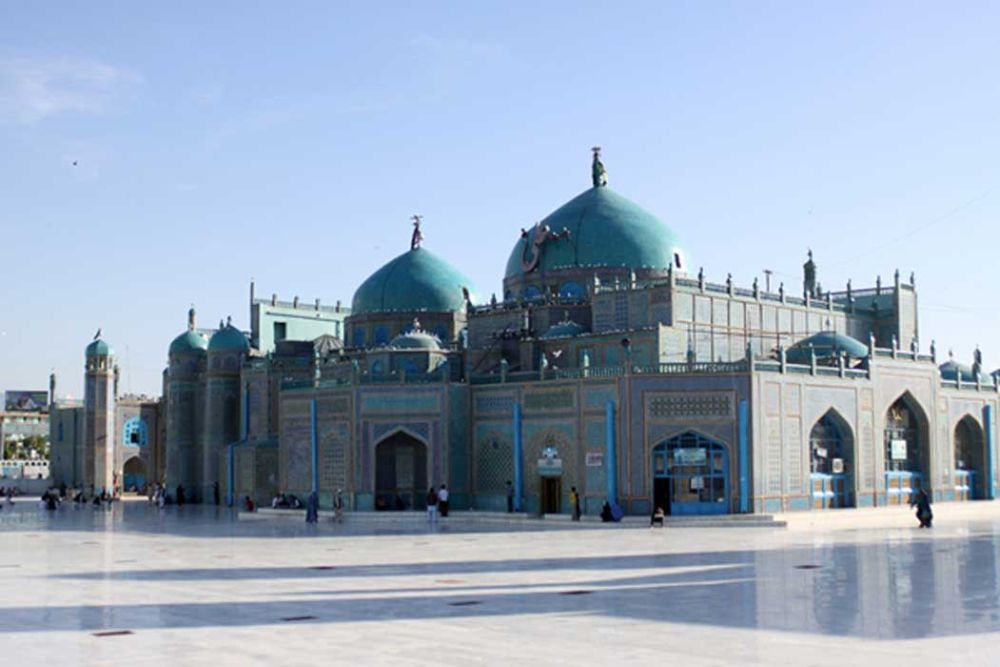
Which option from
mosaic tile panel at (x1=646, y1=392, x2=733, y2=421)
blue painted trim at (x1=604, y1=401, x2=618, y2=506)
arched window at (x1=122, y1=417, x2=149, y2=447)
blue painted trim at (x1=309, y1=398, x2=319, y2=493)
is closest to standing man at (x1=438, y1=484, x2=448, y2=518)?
blue painted trim at (x1=309, y1=398, x2=319, y2=493)

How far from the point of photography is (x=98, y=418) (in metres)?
76.9

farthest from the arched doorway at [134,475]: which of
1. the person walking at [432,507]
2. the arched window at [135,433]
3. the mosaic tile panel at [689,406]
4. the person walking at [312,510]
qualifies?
the mosaic tile panel at [689,406]

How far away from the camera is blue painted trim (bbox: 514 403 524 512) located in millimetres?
44094

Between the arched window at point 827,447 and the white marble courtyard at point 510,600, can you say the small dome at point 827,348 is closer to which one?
the arched window at point 827,447

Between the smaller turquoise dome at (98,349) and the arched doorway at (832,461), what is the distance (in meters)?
49.6

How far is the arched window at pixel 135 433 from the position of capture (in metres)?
86.1

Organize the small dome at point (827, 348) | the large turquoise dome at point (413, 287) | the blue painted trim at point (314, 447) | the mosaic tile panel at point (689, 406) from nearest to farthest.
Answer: the mosaic tile panel at point (689, 406), the small dome at point (827, 348), the blue painted trim at point (314, 447), the large turquoise dome at point (413, 287)

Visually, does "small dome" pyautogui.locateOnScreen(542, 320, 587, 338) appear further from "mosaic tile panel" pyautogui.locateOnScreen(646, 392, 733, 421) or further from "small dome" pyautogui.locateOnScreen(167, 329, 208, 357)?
"small dome" pyautogui.locateOnScreen(167, 329, 208, 357)

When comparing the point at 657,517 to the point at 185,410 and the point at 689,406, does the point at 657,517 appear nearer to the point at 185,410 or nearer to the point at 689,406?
the point at 689,406

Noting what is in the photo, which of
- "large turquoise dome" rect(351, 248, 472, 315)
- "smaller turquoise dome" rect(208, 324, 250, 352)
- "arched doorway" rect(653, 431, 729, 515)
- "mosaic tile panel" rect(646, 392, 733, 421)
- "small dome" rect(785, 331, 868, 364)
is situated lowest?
"arched doorway" rect(653, 431, 729, 515)

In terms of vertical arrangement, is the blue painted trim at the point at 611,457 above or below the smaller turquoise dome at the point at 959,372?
below

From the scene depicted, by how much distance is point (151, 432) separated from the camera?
85.1 m

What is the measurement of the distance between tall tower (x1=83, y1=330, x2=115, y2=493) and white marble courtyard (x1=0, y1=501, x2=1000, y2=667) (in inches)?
1809

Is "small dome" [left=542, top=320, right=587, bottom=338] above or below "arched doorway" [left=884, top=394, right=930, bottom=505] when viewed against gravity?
above
